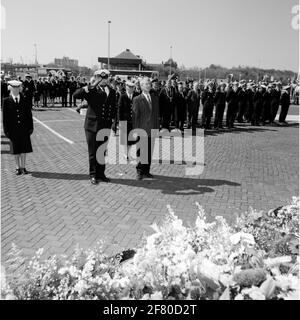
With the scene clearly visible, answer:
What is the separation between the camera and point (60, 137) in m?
11.8

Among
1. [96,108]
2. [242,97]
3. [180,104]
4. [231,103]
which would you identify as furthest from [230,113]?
[96,108]

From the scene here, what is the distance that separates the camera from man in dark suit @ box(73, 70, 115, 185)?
6.66 metres

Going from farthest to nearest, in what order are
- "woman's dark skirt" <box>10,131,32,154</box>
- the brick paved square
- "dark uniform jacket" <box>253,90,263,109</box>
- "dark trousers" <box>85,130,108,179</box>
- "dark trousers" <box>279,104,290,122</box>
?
"dark trousers" <box>279,104,290,122</box> < "dark uniform jacket" <box>253,90,263,109</box> < "woman's dark skirt" <box>10,131,32,154</box> < "dark trousers" <box>85,130,108,179</box> < the brick paved square

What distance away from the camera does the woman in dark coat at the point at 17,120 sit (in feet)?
23.3

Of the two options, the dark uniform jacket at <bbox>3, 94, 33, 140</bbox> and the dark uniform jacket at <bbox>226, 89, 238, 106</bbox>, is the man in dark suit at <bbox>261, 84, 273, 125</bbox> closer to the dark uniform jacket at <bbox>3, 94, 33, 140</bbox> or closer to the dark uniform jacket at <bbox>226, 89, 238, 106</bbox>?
the dark uniform jacket at <bbox>226, 89, 238, 106</bbox>

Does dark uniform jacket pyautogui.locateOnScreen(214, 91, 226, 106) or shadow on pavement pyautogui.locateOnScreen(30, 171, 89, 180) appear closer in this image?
shadow on pavement pyautogui.locateOnScreen(30, 171, 89, 180)

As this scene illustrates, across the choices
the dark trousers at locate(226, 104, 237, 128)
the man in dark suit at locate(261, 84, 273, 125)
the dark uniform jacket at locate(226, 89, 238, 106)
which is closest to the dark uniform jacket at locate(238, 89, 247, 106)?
the dark uniform jacket at locate(226, 89, 238, 106)

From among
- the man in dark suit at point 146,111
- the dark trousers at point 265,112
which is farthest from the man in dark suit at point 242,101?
the man in dark suit at point 146,111

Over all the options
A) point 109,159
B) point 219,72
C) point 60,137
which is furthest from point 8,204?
point 219,72

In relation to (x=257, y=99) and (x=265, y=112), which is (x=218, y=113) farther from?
(x=265, y=112)

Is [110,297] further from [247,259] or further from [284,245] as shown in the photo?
[284,245]

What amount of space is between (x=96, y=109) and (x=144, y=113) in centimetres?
95
